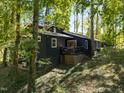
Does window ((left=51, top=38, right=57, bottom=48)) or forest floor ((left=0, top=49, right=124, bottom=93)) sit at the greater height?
window ((left=51, top=38, right=57, bottom=48))

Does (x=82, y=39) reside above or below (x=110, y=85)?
above

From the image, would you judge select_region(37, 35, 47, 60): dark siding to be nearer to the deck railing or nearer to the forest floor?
the deck railing

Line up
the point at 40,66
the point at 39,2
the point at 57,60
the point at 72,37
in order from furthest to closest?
the point at 72,37, the point at 57,60, the point at 40,66, the point at 39,2

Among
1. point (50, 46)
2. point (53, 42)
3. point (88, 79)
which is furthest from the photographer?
point (53, 42)

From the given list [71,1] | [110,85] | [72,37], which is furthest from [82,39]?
[110,85]

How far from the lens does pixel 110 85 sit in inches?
849

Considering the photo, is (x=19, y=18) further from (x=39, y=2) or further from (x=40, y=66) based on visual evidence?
(x=40, y=66)

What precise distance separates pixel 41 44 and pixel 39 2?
13.3m

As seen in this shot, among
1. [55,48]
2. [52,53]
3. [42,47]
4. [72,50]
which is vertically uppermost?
[42,47]

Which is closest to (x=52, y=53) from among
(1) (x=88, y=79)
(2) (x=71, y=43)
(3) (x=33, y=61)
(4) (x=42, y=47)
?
(4) (x=42, y=47)

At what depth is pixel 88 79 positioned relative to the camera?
23531mm

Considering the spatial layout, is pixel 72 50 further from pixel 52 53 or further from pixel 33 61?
pixel 33 61

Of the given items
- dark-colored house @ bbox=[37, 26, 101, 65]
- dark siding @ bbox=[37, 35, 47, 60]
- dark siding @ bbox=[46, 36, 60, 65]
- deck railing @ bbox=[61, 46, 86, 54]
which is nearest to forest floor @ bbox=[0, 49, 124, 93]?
dark siding @ bbox=[37, 35, 47, 60]

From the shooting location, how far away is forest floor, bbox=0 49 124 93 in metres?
21.6
